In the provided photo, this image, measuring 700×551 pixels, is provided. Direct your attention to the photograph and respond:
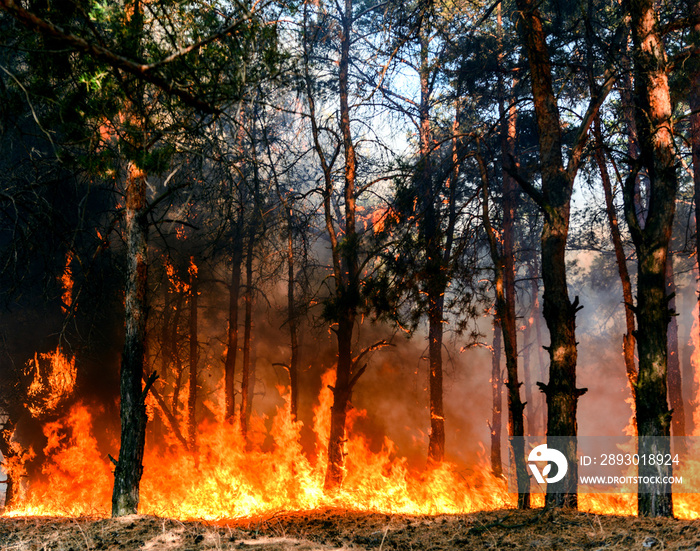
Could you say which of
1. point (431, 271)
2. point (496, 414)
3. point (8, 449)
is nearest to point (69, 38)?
point (431, 271)

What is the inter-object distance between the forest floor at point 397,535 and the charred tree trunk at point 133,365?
3.66 feet

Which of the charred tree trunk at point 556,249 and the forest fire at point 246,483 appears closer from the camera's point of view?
the charred tree trunk at point 556,249

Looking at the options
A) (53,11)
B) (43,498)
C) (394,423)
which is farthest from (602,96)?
(394,423)

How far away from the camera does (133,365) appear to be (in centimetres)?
741

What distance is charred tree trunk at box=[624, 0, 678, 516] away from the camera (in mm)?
6637

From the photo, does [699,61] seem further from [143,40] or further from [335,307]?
[143,40]

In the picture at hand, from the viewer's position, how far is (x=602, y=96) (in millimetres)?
7613

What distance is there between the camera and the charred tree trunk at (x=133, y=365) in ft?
22.6

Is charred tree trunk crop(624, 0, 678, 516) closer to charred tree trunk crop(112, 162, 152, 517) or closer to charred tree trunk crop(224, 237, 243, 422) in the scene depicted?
charred tree trunk crop(112, 162, 152, 517)

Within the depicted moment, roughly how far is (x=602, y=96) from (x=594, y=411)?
1411 inches

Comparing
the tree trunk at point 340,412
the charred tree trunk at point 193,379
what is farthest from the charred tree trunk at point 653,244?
the charred tree trunk at point 193,379

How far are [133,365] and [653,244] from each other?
7.77 m

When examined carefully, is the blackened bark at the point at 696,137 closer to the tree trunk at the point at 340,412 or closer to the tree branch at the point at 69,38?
the tree trunk at the point at 340,412

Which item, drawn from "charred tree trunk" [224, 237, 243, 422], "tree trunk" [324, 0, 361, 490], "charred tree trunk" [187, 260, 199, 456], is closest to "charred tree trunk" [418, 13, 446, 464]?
"tree trunk" [324, 0, 361, 490]
